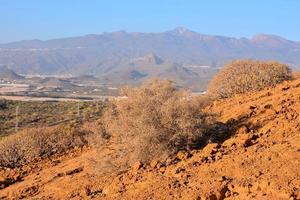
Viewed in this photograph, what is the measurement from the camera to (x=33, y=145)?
66.0ft

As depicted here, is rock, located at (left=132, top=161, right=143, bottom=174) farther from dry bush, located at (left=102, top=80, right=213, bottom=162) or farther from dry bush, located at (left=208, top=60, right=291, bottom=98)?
dry bush, located at (left=208, top=60, right=291, bottom=98)

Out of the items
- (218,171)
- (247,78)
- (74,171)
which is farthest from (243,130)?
(247,78)

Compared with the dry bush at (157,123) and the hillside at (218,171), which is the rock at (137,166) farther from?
the dry bush at (157,123)

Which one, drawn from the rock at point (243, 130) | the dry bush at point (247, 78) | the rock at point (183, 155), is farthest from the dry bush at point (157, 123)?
the dry bush at point (247, 78)

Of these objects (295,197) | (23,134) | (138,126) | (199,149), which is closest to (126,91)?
(138,126)

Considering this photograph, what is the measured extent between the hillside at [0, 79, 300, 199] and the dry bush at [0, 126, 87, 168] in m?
3.01

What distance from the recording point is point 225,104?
59.4ft

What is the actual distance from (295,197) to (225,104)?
9.72 m

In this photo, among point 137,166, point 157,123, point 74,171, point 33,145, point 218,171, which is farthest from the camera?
point 33,145

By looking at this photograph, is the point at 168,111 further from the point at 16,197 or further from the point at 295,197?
the point at 295,197

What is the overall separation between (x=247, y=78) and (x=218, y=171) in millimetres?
11489

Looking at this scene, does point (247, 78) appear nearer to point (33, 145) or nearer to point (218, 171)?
point (33, 145)

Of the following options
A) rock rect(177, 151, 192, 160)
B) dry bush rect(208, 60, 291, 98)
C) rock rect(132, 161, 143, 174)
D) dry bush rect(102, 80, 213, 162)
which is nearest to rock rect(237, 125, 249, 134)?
dry bush rect(102, 80, 213, 162)

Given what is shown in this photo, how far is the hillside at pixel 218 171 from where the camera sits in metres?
9.41
